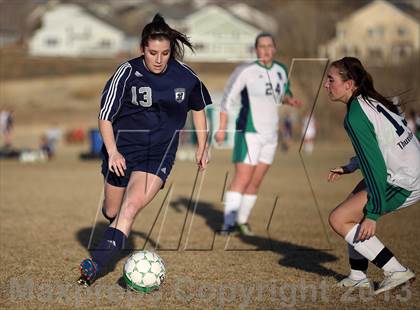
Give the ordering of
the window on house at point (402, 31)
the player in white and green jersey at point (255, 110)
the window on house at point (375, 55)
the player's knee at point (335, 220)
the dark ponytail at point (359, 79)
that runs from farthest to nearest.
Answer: the window on house at point (402, 31)
the window on house at point (375, 55)
the player in white and green jersey at point (255, 110)
the player's knee at point (335, 220)
the dark ponytail at point (359, 79)

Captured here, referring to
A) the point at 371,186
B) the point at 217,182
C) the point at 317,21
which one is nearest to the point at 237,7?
the point at 317,21

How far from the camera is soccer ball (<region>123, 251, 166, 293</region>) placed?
6.59 metres

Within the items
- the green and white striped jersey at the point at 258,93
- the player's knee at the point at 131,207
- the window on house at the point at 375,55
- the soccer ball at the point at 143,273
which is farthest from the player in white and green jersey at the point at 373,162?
the window on house at the point at 375,55

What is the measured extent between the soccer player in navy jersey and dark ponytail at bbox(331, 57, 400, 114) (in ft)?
4.76

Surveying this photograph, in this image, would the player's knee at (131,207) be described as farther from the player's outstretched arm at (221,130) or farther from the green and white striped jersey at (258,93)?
the green and white striped jersey at (258,93)

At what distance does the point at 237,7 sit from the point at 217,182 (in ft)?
257

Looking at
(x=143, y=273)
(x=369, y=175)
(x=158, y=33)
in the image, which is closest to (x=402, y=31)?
(x=158, y=33)

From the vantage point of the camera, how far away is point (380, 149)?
20.5ft

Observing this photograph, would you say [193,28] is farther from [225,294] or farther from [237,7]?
[225,294]

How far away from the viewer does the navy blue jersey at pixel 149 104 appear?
6836 mm

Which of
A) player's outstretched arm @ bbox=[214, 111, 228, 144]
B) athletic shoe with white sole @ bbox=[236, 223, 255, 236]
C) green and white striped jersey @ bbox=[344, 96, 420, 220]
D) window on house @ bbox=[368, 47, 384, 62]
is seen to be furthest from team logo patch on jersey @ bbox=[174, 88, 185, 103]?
window on house @ bbox=[368, 47, 384, 62]

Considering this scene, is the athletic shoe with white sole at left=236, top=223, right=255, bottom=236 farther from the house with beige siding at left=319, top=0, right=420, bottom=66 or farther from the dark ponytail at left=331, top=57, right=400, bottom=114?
the house with beige siding at left=319, top=0, right=420, bottom=66

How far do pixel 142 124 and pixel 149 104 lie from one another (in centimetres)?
24

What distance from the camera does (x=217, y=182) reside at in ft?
65.7
